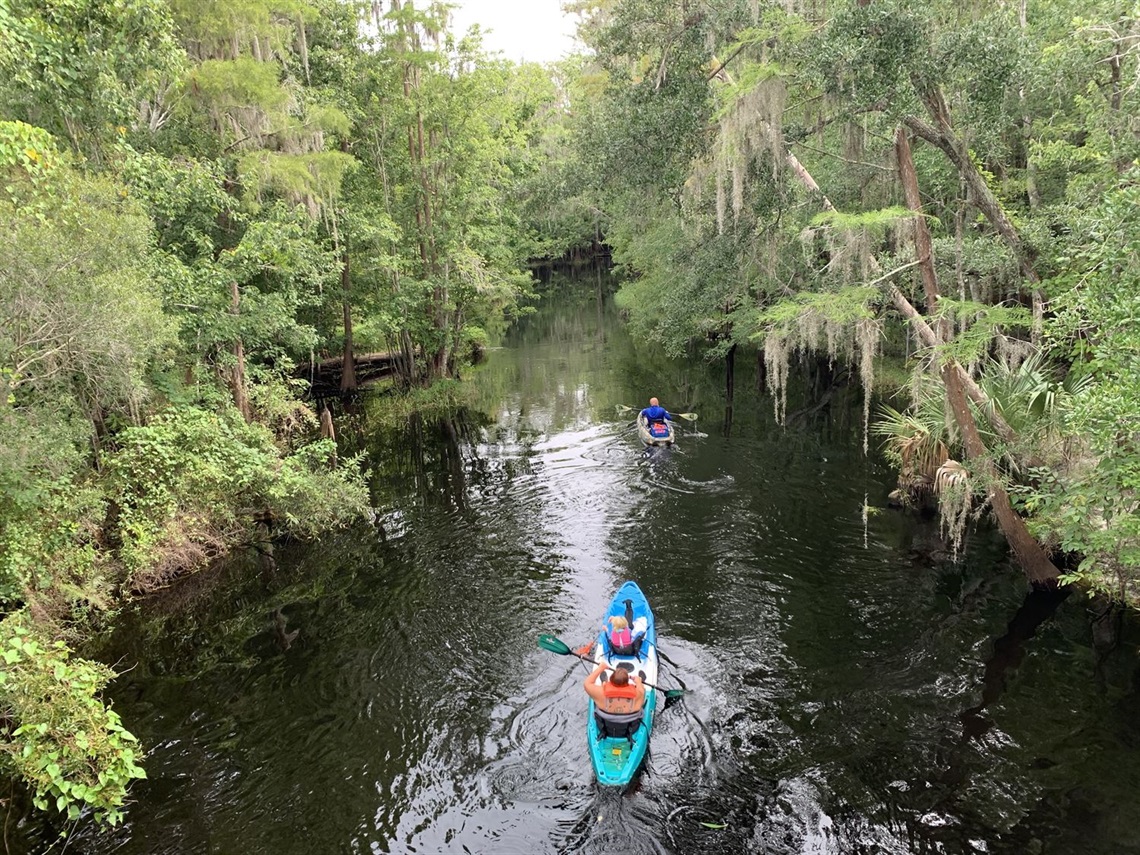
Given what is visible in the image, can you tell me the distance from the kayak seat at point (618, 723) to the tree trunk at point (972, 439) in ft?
21.2

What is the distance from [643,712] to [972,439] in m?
6.61

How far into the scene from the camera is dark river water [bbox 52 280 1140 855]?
257 inches

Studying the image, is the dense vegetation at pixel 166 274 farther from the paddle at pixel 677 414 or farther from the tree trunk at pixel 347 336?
the paddle at pixel 677 414

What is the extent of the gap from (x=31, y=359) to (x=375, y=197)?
644 inches

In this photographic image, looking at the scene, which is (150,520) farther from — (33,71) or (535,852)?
(535,852)

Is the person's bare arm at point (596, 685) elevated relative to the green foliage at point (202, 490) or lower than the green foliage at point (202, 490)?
lower

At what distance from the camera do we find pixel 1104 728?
7270 millimetres

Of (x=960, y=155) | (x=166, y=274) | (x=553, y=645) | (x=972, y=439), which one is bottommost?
(x=553, y=645)

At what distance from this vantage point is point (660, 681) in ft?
28.6

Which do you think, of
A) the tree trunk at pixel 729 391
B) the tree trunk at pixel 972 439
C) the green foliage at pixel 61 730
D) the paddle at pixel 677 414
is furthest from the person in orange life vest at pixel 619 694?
the tree trunk at pixel 729 391

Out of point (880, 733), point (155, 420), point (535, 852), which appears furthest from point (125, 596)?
point (880, 733)

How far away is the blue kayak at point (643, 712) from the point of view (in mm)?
6891

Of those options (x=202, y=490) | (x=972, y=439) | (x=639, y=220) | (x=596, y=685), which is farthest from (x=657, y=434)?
(x=202, y=490)

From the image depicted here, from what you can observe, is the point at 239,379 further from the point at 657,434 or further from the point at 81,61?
the point at 657,434
